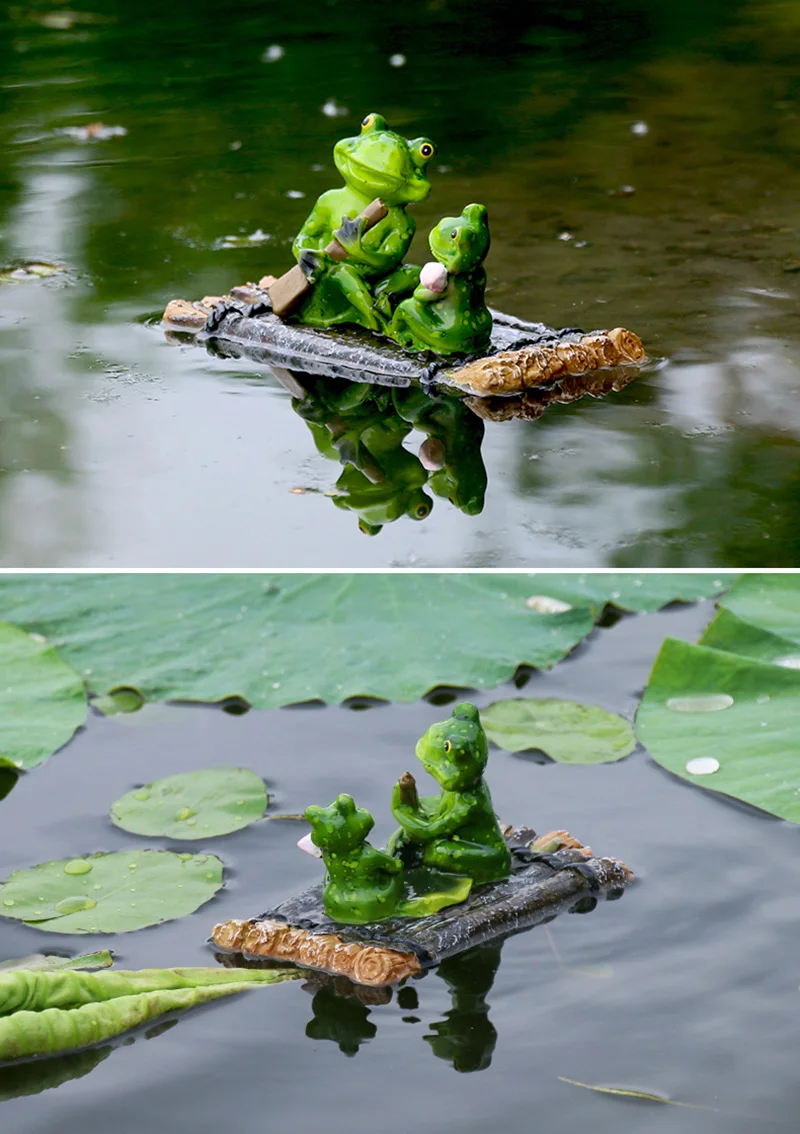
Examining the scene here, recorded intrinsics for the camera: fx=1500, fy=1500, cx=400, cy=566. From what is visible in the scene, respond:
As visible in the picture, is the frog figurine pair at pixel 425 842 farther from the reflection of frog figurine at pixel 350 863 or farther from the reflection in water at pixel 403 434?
the reflection in water at pixel 403 434

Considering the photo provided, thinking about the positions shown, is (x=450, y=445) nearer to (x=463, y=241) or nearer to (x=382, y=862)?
(x=463, y=241)

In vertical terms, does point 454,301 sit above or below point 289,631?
above

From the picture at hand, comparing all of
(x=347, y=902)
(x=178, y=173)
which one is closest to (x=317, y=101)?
(x=178, y=173)

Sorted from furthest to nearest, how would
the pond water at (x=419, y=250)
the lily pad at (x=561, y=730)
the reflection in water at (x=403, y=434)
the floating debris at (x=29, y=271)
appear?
the floating debris at (x=29, y=271)
the reflection in water at (x=403, y=434)
the pond water at (x=419, y=250)
the lily pad at (x=561, y=730)

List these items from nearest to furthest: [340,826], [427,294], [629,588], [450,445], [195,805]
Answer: [340,826]
[195,805]
[629,588]
[450,445]
[427,294]

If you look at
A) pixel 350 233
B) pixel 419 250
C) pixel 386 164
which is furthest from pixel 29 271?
pixel 386 164

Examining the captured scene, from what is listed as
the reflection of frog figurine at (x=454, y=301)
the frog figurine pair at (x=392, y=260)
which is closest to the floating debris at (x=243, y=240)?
the frog figurine pair at (x=392, y=260)
